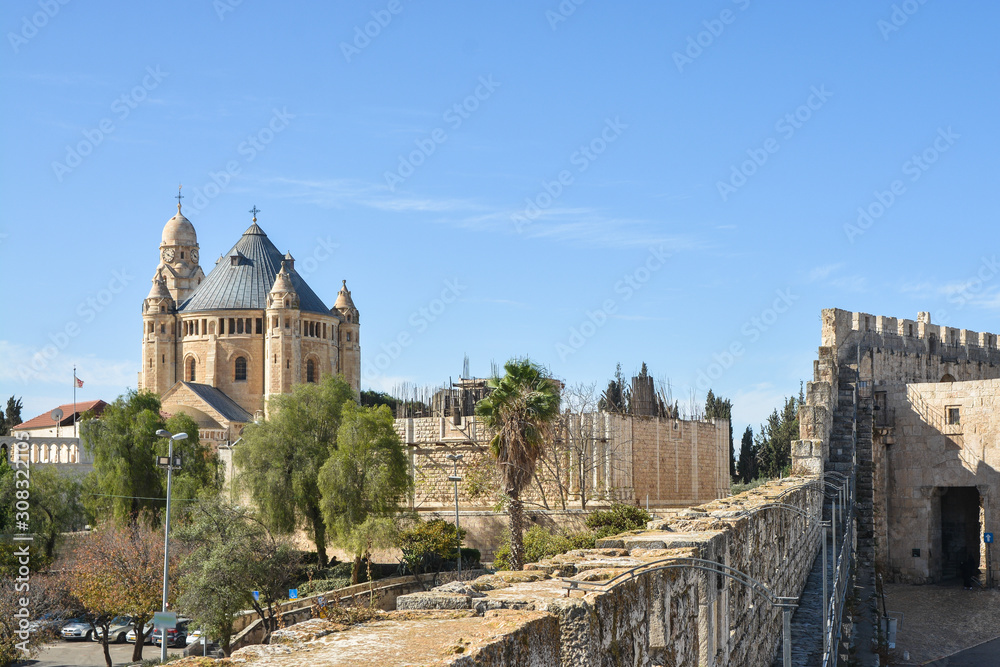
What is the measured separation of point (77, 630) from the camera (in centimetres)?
2864

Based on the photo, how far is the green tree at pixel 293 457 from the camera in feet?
107

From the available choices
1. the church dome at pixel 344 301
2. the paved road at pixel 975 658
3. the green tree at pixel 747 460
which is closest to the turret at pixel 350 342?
the church dome at pixel 344 301

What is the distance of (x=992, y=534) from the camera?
27125 mm

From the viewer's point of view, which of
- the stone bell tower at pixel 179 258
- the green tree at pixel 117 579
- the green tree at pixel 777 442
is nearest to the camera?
the green tree at pixel 117 579

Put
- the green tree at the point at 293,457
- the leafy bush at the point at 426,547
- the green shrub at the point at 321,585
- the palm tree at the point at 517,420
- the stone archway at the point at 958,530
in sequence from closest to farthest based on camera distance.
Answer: the palm tree at the point at 517,420 → the stone archway at the point at 958,530 → the leafy bush at the point at 426,547 → the green shrub at the point at 321,585 → the green tree at the point at 293,457

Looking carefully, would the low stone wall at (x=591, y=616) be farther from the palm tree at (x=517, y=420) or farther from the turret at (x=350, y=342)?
the turret at (x=350, y=342)

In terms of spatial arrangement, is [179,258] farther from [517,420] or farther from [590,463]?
[517,420]

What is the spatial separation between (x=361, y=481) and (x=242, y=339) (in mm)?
37751

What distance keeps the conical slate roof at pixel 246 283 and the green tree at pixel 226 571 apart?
4026cm

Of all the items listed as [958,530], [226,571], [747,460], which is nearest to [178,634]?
[226,571]

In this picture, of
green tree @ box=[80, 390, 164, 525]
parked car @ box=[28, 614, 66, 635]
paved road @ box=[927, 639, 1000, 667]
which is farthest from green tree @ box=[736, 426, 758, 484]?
A: parked car @ box=[28, 614, 66, 635]

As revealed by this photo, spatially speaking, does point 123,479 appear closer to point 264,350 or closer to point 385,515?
point 385,515

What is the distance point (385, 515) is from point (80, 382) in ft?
90.4

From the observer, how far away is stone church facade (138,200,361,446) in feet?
211
